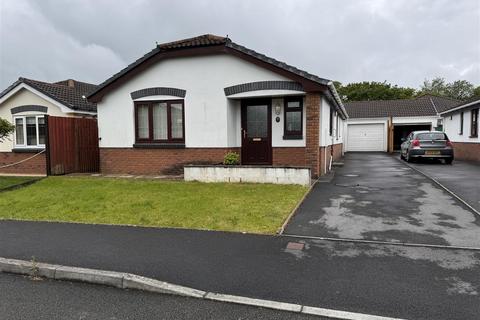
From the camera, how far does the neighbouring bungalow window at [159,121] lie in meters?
13.2

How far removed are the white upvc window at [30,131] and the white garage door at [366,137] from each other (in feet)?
76.8

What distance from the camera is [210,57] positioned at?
496 inches

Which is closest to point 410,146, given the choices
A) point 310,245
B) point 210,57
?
point 210,57

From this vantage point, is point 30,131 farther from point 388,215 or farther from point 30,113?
point 388,215

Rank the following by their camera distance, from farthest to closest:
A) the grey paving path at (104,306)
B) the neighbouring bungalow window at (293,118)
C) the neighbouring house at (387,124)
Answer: the neighbouring house at (387,124) < the neighbouring bungalow window at (293,118) < the grey paving path at (104,306)

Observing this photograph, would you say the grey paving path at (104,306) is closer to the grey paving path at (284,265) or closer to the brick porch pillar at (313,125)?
the grey paving path at (284,265)

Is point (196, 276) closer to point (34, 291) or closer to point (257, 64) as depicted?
point (34, 291)

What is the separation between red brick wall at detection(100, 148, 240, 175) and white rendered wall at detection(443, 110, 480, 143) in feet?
46.0

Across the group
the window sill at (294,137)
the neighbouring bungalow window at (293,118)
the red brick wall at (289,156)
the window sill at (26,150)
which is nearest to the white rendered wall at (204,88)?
the neighbouring bungalow window at (293,118)

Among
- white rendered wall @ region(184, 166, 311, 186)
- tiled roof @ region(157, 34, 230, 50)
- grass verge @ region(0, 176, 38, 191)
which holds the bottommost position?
grass verge @ region(0, 176, 38, 191)

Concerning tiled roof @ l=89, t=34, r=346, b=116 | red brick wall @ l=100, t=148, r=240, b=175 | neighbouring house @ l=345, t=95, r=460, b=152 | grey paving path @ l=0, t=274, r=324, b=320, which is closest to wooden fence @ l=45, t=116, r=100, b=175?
red brick wall @ l=100, t=148, r=240, b=175

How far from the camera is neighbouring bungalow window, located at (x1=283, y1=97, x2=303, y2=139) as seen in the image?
486 inches

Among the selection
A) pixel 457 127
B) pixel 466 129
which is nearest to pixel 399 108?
pixel 457 127

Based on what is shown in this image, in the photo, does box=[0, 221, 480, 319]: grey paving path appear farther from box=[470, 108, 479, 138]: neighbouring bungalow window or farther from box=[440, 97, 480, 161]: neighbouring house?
box=[470, 108, 479, 138]: neighbouring bungalow window
